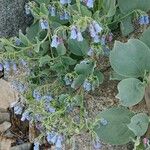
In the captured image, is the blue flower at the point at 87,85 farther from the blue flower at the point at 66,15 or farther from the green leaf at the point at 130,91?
the blue flower at the point at 66,15

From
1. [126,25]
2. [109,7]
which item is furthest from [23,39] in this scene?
[126,25]

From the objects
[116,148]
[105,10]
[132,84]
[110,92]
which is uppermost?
[105,10]

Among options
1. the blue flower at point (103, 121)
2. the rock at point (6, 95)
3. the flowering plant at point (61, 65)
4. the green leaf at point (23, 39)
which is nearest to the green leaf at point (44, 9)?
the flowering plant at point (61, 65)

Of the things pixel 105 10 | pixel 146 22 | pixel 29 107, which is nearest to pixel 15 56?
pixel 29 107

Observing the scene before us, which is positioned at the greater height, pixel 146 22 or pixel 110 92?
pixel 146 22

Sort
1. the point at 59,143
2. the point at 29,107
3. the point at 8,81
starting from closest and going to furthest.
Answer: the point at 59,143
the point at 29,107
the point at 8,81

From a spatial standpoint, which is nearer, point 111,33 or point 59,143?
point 59,143

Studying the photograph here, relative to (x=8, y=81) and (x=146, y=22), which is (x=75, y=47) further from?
(x=8, y=81)

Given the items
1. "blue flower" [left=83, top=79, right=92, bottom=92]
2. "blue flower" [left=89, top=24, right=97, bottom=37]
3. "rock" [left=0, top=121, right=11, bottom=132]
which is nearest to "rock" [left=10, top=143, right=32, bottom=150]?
"rock" [left=0, top=121, right=11, bottom=132]
